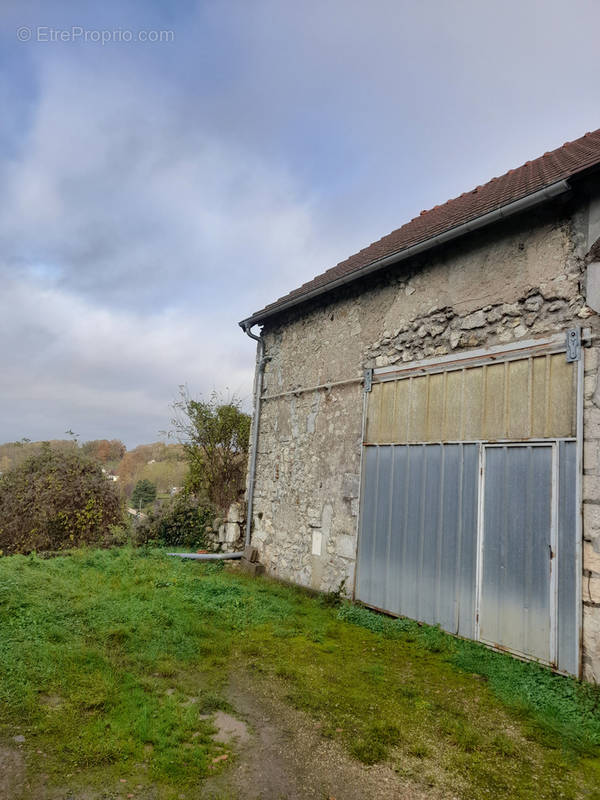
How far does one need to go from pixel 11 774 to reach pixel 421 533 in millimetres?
4062

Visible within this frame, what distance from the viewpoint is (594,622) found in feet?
12.3

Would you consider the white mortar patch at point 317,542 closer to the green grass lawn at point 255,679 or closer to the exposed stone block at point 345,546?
the exposed stone block at point 345,546

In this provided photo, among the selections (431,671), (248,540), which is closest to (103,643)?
(431,671)

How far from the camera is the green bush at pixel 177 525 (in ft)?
31.8

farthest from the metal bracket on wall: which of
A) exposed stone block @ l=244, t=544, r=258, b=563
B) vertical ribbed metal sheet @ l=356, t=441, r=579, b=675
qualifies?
exposed stone block @ l=244, t=544, r=258, b=563

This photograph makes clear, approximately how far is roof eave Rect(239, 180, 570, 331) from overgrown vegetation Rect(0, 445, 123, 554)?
18.6ft

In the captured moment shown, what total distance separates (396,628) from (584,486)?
2507 millimetres

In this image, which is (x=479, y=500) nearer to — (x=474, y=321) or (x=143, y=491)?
(x=474, y=321)

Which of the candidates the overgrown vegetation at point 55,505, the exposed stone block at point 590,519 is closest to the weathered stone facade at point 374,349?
the exposed stone block at point 590,519

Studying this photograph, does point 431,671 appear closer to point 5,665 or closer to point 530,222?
point 5,665

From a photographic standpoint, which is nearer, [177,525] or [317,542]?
[317,542]

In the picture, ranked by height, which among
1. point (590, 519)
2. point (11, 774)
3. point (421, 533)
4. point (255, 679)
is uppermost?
point (590, 519)

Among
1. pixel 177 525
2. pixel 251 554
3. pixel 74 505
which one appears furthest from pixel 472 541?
pixel 74 505

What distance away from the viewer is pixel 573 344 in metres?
4.18
